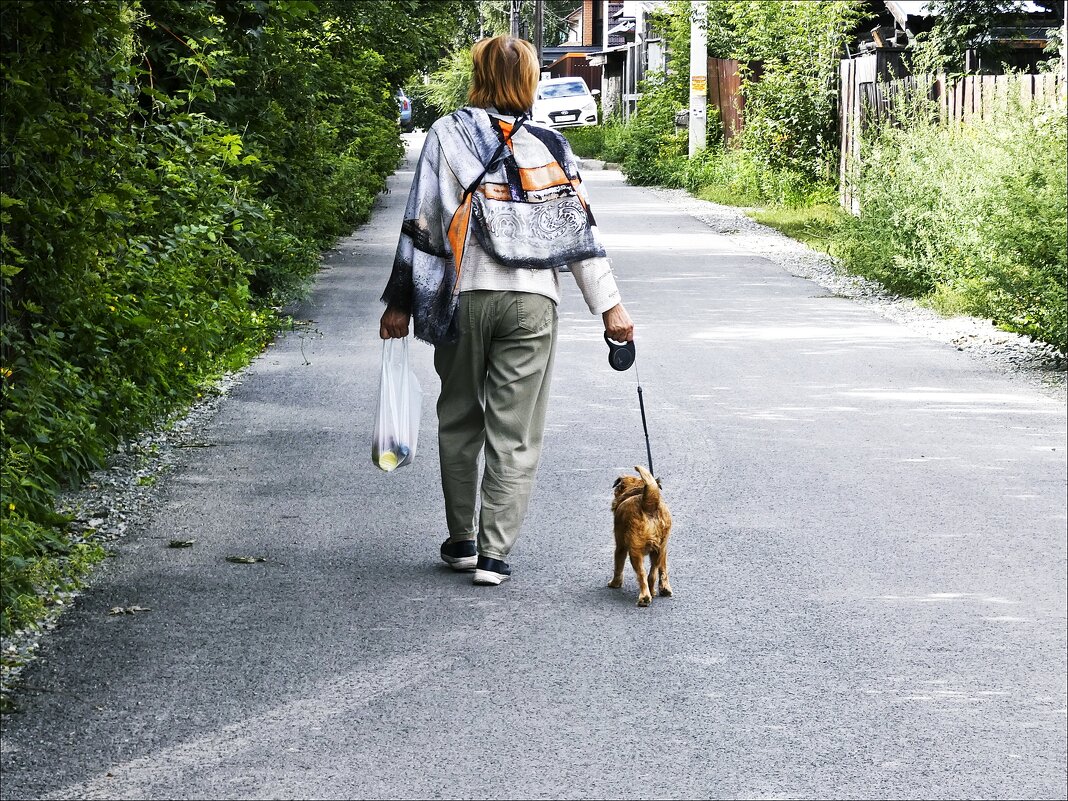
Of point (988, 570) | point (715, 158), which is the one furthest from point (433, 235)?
point (715, 158)

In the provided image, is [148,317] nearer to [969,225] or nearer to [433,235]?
[433,235]

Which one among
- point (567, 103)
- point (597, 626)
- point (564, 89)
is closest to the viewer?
point (597, 626)

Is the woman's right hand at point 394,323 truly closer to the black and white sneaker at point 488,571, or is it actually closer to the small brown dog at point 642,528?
the black and white sneaker at point 488,571

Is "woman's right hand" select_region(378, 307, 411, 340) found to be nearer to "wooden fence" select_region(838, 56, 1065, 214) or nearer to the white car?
"wooden fence" select_region(838, 56, 1065, 214)

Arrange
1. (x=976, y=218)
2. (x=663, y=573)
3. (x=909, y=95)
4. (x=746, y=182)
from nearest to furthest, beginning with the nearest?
(x=663, y=573)
(x=976, y=218)
(x=909, y=95)
(x=746, y=182)

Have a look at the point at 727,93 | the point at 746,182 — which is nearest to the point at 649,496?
the point at 746,182

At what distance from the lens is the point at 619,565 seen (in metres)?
5.68

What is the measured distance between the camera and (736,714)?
14.8 feet

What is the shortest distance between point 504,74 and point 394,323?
3.35 feet

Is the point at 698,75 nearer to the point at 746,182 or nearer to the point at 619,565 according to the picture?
the point at 746,182

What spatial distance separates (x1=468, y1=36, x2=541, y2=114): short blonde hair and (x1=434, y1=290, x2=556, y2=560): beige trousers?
2.37ft

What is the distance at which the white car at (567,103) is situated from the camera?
50.8m

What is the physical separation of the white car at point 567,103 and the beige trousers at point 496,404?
45472 mm

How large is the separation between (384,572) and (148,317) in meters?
2.05
